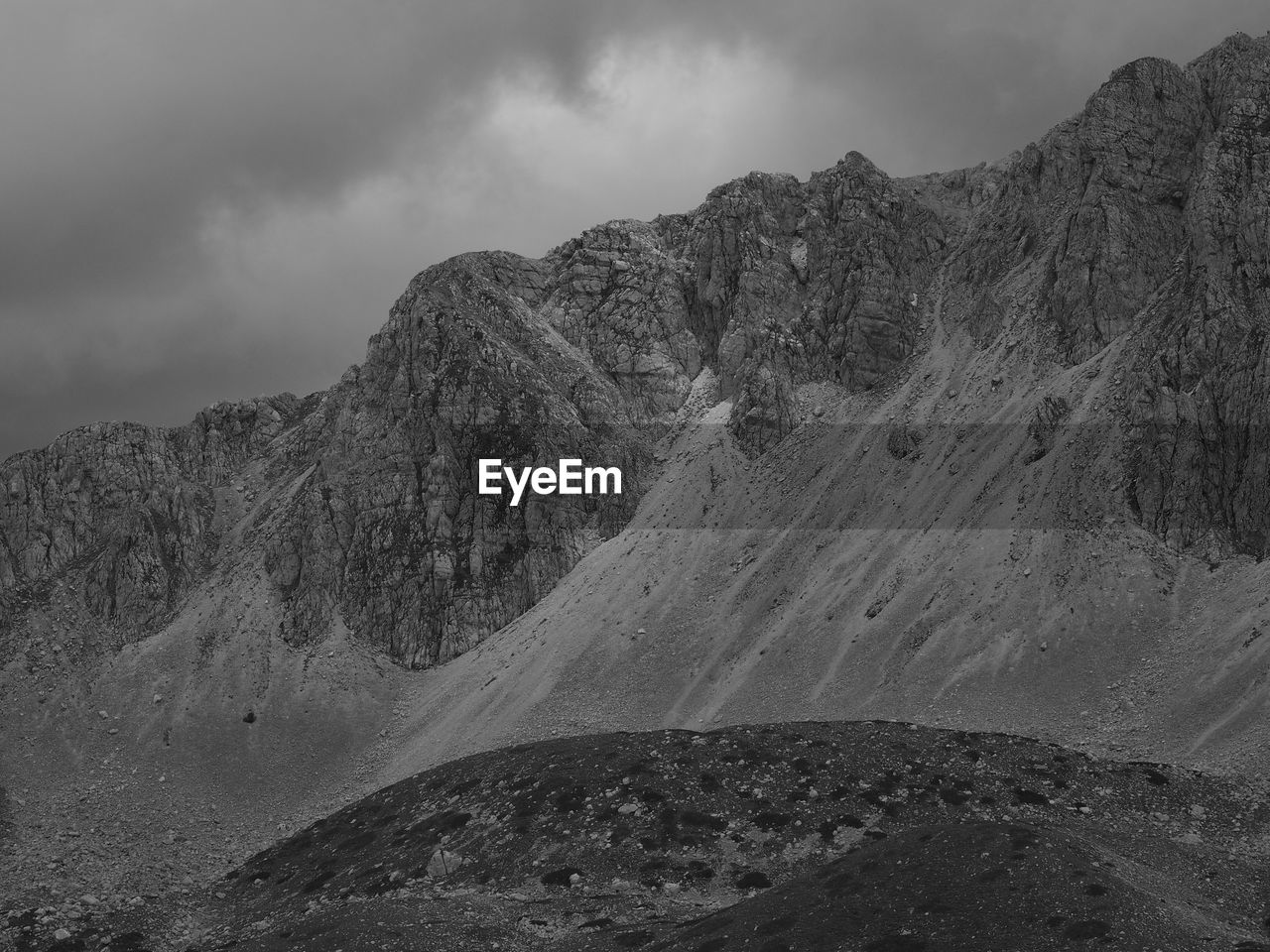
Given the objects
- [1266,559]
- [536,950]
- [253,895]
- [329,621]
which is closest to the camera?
[536,950]

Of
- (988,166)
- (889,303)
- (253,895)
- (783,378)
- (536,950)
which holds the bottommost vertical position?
(253,895)

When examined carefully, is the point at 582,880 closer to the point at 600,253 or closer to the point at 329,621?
the point at 329,621

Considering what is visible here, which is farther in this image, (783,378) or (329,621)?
(783,378)

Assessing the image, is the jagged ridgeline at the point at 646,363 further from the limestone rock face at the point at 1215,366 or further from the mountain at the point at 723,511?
the mountain at the point at 723,511

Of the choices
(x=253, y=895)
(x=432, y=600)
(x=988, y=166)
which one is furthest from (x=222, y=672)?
(x=988, y=166)

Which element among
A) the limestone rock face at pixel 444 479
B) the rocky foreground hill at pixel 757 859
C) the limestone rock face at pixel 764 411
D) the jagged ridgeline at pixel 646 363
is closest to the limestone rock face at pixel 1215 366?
the jagged ridgeline at pixel 646 363

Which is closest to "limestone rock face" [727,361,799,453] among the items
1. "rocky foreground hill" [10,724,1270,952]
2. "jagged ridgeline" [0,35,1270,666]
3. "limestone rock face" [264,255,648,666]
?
"jagged ridgeline" [0,35,1270,666]

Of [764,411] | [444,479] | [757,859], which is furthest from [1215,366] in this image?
[444,479]
